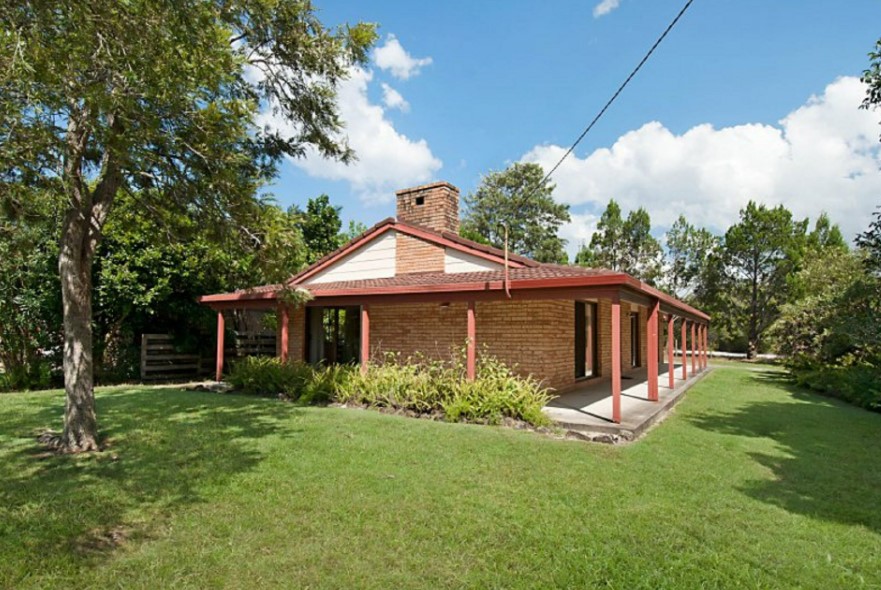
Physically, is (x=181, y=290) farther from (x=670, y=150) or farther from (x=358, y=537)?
(x=670, y=150)

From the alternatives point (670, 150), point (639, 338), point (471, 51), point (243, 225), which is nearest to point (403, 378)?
point (243, 225)

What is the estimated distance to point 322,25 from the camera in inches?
307

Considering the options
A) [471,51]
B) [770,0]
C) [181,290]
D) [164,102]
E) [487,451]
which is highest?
[471,51]

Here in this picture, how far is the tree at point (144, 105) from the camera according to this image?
13.6 ft

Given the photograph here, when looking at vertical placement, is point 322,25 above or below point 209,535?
above

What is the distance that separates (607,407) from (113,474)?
7.35 metres

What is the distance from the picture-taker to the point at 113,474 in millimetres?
4980

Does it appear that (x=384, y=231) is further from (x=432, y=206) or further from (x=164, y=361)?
(x=164, y=361)

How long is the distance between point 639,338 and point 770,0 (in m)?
13.1

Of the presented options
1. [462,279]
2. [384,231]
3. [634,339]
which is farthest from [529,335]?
[634,339]

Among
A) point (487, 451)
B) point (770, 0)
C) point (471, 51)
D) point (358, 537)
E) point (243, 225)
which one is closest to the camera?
point (358, 537)

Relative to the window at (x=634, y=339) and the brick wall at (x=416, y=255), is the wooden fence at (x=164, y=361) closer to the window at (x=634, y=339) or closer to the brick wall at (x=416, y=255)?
the brick wall at (x=416, y=255)

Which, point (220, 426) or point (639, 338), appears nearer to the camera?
point (220, 426)

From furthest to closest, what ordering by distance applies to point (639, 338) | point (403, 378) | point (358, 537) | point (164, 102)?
point (639, 338), point (403, 378), point (164, 102), point (358, 537)
